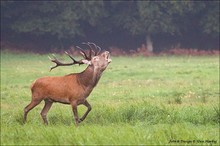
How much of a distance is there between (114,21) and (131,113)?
99.2 ft

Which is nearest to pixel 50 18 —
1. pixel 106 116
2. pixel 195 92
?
pixel 195 92

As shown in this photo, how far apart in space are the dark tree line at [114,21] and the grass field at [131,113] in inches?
594

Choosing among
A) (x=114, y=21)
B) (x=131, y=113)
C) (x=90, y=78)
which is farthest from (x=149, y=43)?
(x=90, y=78)

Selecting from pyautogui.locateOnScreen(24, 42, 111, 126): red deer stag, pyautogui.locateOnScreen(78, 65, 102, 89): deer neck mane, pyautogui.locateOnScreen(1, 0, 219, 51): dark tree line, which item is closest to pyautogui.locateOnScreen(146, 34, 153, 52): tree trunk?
pyautogui.locateOnScreen(1, 0, 219, 51): dark tree line

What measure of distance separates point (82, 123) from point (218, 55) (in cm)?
2836

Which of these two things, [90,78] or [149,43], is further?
[149,43]

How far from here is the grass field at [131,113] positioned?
7.68m

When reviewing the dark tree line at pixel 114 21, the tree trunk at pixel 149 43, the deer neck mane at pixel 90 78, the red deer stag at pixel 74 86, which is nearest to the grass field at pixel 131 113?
the red deer stag at pixel 74 86

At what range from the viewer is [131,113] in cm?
1133

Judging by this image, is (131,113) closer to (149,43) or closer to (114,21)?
(149,43)

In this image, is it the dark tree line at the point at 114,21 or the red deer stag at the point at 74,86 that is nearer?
the red deer stag at the point at 74,86

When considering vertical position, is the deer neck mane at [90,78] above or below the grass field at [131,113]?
above

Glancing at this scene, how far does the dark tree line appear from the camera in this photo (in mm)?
38219

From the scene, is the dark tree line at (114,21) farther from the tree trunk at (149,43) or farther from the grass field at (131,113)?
the grass field at (131,113)
